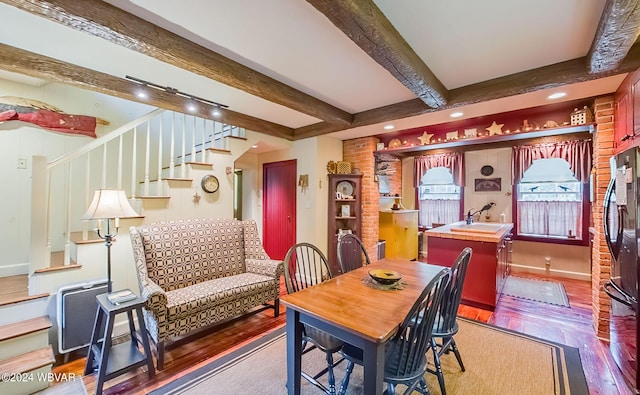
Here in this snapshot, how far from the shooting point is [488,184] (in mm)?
5188

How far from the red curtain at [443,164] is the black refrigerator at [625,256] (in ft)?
10.4

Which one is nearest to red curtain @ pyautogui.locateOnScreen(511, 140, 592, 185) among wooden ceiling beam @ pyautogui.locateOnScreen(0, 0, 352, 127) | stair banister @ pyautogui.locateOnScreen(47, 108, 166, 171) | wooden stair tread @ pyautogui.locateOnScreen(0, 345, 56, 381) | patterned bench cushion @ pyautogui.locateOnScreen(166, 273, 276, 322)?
wooden ceiling beam @ pyautogui.locateOnScreen(0, 0, 352, 127)

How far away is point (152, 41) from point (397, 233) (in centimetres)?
449

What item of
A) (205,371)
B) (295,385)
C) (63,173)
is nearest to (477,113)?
Answer: (295,385)

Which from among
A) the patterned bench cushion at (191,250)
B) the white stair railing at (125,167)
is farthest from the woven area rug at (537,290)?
the white stair railing at (125,167)

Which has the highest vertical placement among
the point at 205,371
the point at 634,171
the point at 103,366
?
the point at 634,171

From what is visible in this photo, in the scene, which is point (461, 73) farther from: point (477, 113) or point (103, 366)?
point (103, 366)

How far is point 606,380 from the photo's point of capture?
2002 mm

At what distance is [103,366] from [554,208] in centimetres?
634

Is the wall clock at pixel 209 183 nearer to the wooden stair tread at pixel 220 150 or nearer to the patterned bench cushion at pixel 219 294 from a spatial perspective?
the wooden stair tread at pixel 220 150

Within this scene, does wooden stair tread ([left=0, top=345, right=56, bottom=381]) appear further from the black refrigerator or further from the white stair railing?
the black refrigerator

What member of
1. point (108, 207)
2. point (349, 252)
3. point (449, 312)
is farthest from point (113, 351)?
point (449, 312)

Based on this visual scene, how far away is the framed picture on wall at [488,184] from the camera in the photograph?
5094 millimetres

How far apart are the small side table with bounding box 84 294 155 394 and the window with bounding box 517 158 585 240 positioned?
5.83 meters
